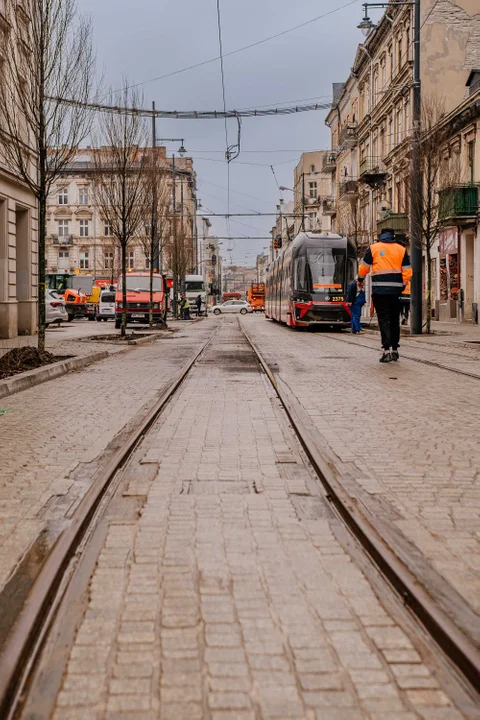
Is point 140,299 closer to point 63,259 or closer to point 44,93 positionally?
point 44,93

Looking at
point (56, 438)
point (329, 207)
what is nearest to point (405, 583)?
point (56, 438)

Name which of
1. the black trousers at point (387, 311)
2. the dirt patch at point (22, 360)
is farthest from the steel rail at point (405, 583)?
the dirt patch at point (22, 360)

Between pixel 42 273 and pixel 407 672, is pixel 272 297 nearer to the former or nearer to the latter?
pixel 42 273

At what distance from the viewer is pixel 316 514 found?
172 inches

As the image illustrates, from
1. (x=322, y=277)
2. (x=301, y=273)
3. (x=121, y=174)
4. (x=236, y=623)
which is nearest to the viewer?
(x=236, y=623)

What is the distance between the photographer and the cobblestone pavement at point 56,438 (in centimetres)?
438

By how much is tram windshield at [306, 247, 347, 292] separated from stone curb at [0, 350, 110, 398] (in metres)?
13.0

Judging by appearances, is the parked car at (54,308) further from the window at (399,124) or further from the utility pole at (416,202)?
the window at (399,124)

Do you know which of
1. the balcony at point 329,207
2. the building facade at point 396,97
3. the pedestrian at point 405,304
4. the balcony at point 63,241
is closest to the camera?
the pedestrian at point 405,304

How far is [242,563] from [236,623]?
655 mm

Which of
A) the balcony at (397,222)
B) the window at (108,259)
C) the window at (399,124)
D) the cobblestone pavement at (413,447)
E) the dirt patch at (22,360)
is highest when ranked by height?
the window at (399,124)

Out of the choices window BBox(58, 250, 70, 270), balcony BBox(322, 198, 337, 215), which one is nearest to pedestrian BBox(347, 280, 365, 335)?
balcony BBox(322, 198, 337, 215)

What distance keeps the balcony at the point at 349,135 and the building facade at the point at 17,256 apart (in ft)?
131

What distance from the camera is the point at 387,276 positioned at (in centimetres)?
1309
